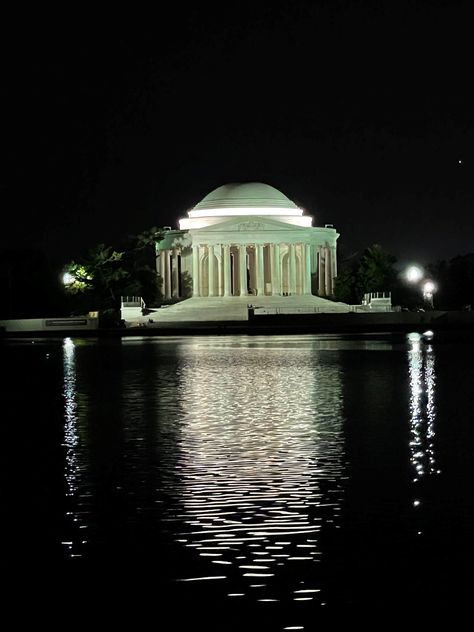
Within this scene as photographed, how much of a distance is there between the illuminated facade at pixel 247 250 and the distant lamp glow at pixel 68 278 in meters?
16.4

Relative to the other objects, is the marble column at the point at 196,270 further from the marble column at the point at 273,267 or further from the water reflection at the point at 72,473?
the water reflection at the point at 72,473

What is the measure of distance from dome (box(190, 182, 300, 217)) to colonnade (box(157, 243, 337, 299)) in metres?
5.10

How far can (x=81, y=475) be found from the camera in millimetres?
18156

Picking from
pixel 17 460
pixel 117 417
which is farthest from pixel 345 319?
pixel 17 460

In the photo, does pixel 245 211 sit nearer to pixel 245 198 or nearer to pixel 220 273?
pixel 245 198

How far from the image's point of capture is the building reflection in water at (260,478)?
1210 cm

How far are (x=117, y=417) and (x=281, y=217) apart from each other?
120m

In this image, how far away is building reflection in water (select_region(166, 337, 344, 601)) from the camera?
12099mm

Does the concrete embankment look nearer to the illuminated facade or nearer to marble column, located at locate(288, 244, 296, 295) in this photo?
the illuminated facade

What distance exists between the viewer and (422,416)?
25.9m

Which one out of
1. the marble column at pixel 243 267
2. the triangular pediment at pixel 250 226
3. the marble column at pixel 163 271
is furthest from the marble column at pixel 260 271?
the marble column at pixel 163 271

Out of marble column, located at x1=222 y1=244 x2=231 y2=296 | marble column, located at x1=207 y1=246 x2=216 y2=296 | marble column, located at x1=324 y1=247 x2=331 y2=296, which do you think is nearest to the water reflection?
marble column, located at x1=222 y1=244 x2=231 y2=296

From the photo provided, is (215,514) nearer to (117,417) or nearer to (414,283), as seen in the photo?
(117,417)

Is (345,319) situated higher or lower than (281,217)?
lower
